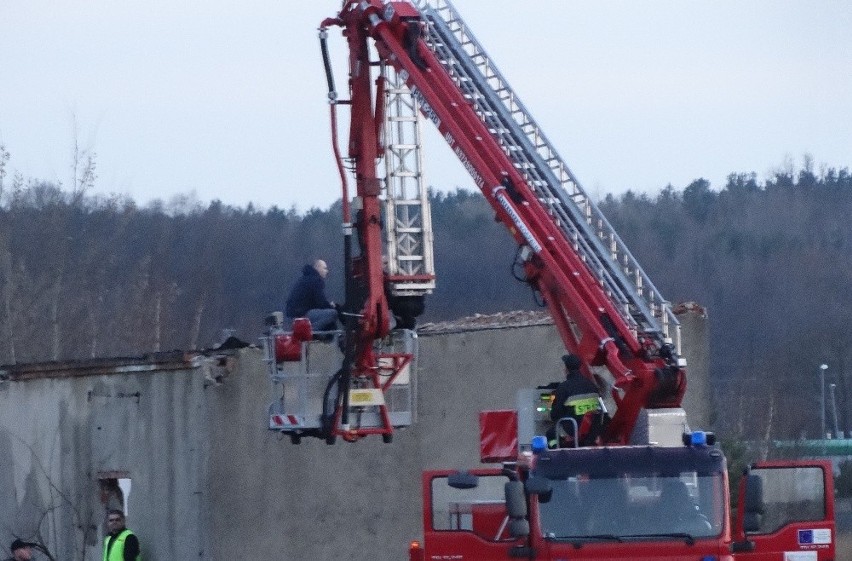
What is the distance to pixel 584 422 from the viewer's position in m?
12.7

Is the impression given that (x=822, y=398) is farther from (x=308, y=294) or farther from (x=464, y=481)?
(x=464, y=481)

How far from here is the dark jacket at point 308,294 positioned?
16.2 m

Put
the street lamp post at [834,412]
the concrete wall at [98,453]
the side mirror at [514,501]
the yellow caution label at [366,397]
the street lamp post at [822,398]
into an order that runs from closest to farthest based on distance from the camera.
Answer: the side mirror at [514,501] → the yellow caution label at [366,397] → the concrete wall at [98,453] → the street lamp post at [822,398] → the street lamp post at [834,412]

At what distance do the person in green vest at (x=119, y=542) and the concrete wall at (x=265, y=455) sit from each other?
8.63 ft

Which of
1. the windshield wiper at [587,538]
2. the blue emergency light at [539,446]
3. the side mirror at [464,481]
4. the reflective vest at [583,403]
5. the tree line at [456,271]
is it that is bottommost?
the windshield wiper at [587,538]

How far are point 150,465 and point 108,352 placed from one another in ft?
75.4

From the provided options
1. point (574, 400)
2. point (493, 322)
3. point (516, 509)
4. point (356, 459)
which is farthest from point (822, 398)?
point (516, 509)

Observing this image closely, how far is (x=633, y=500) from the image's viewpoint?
10.9 meters

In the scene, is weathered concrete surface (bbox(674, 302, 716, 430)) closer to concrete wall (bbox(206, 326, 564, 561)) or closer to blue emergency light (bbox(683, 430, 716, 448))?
concrete wall (bbox(206, 326, 564, 561))

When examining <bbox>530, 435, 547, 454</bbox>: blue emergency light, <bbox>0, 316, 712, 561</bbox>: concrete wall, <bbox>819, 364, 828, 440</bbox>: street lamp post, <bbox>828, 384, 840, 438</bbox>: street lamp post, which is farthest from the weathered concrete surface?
<bbox>828, 384, 840, 438</bbox>: street lamp post

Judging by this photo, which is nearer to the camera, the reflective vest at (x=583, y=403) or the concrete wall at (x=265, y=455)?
the reflective vest at (x=583, y=403)

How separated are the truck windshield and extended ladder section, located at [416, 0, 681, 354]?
2.14 metres

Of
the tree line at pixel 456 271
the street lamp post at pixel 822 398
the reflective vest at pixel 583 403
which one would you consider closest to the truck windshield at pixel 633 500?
the reflective vest at pixel 583 403

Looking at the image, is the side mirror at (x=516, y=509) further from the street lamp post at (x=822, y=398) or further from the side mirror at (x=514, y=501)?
the street lamp post at (x=822, y=398)
